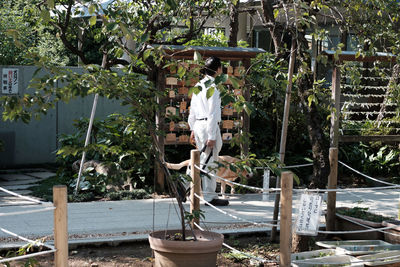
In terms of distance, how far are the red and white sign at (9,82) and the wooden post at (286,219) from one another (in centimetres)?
904

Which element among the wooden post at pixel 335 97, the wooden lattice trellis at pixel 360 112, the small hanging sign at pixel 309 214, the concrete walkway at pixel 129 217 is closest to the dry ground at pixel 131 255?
the concrete walkway at pixel 129 217

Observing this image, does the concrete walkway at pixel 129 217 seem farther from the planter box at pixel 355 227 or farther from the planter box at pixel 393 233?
the planter box at pixel 393 233

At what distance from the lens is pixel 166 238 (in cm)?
575

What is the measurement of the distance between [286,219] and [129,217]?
11.6ft

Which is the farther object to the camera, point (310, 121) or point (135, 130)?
point (310, 121)

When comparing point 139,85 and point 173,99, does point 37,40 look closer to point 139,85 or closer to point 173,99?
point 173,99

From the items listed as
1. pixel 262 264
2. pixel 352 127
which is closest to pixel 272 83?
pixel 262 264

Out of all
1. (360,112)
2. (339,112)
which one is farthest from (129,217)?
(360,112)

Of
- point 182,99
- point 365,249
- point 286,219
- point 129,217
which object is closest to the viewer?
point 286,219

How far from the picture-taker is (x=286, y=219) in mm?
5223

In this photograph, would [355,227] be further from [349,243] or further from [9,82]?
[9,82]

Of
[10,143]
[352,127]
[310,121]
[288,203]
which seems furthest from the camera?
[10,143]

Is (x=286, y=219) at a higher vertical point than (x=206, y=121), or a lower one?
lower

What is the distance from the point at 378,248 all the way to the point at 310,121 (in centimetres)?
148
